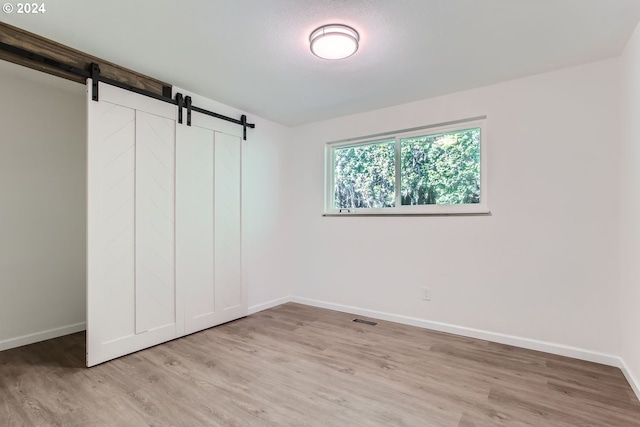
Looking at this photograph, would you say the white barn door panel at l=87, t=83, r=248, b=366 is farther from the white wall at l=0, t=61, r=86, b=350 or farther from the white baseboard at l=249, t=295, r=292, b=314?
the white wall at l=0, t=61, r=86, b=350

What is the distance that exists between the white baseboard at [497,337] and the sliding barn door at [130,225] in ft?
6.81

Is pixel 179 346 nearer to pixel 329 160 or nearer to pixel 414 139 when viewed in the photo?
pixel 329 160

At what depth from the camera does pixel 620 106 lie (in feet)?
7.75

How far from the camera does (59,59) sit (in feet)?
7.39

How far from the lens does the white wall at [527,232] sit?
2.44m

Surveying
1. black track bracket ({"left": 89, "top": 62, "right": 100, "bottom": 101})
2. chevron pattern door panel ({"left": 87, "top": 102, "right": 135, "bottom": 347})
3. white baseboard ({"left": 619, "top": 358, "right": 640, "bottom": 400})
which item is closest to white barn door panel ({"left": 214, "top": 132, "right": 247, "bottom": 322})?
chevron pattern door panel ({"left": 87, "top": 102, "right": 135, "bottom": 347})

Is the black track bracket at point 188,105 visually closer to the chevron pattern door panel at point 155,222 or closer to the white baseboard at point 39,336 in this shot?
the chevron pattern door panel at point 155,222

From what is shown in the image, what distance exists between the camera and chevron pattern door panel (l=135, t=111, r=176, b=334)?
8.85 ft

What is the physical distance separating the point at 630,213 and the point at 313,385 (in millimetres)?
2494

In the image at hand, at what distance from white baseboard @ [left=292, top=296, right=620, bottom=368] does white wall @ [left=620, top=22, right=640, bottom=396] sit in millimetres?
183

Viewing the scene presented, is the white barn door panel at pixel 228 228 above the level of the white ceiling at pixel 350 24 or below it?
below

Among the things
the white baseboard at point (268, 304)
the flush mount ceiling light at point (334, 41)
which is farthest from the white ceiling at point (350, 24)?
the white baseboard at point (268, 304)

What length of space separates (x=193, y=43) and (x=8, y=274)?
8.90 ft

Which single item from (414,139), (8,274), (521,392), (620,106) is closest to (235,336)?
(8,274)
